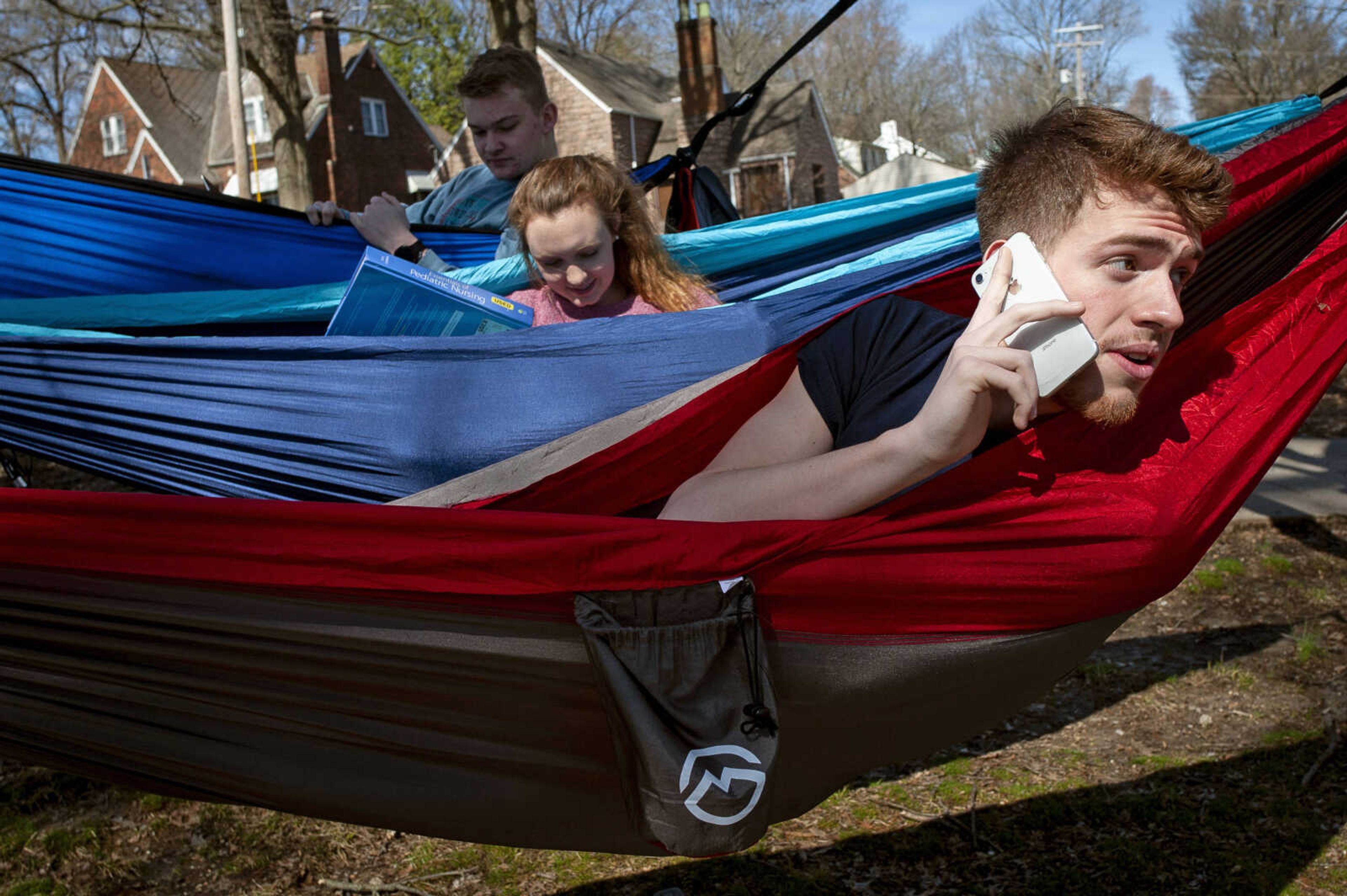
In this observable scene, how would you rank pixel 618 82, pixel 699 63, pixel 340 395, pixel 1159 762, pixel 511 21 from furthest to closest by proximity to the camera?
pixel 618 82
pixel 699 63
pixel 511 21
pixel 1159 762
pixel 340 395

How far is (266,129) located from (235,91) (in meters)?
16.3

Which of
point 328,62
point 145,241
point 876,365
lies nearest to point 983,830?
point 876,365

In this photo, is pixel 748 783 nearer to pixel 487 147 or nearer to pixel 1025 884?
pixel 1025 884

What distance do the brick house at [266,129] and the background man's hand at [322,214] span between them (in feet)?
64.7

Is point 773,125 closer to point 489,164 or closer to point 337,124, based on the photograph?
point 337,124

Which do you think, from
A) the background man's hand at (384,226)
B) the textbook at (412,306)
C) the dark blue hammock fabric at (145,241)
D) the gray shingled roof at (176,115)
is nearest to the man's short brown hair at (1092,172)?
the textbook at (412,306)

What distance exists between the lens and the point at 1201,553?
1538mm

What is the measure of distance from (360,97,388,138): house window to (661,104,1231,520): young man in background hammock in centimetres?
2581

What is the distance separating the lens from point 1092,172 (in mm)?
1420

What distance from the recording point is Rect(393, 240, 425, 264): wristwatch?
8.12ft

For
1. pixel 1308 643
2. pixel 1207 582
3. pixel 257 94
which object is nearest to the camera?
pixel 1308 643

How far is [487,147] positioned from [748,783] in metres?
1.89

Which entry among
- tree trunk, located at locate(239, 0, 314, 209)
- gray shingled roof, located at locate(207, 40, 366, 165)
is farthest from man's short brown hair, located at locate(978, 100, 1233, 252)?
gray shingled roof, located at locate(207, 40, 366, 165)

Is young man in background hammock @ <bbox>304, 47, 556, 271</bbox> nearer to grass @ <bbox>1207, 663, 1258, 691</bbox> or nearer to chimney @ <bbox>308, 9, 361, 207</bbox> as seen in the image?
grass @ <bbox>1207, 663, 1258, 691</bbox>
